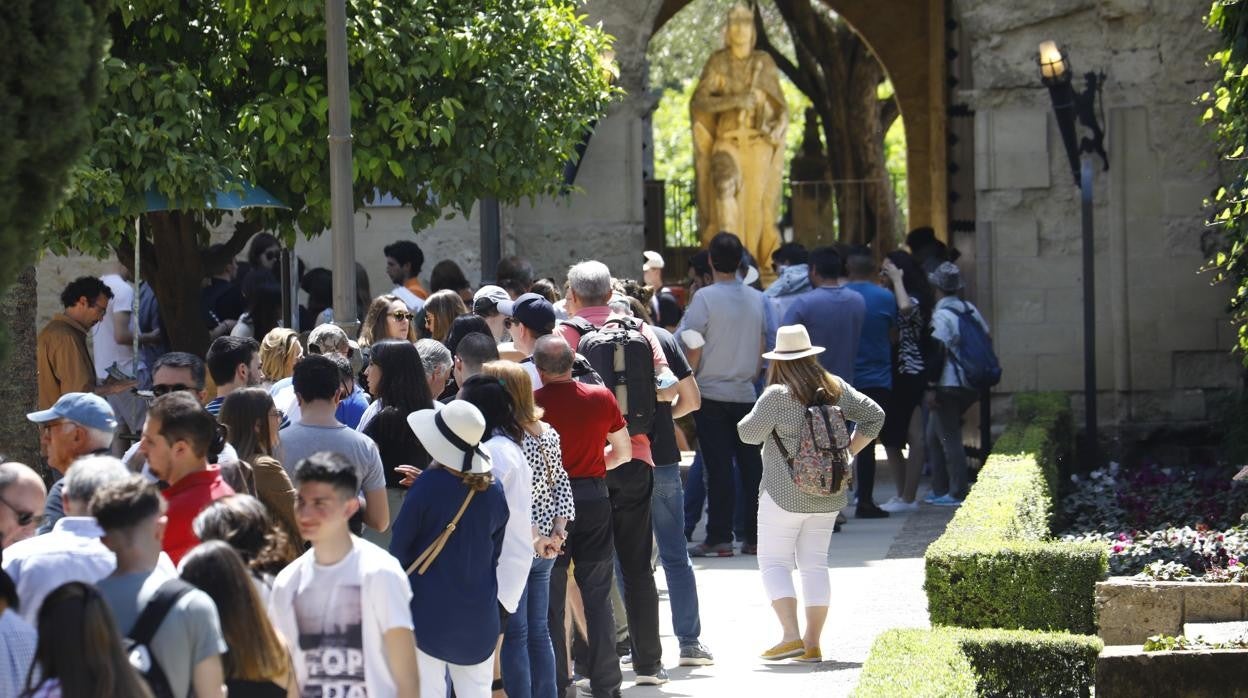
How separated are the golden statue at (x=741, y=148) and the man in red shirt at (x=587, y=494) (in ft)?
40.4

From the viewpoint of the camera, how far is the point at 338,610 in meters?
5.09

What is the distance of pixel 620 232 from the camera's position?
1620cm

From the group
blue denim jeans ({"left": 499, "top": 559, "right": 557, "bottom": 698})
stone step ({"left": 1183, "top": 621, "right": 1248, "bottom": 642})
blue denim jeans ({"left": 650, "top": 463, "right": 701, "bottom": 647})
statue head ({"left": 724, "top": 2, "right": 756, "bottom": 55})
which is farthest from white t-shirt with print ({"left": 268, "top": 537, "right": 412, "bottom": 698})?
statue head ({"left": 724, "top": 2, "right": 756, "bottom": 55})

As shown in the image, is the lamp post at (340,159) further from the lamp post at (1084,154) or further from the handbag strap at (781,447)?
the lamp post at (1084,154)

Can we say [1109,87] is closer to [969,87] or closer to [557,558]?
[969,87]

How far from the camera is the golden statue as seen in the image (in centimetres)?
1986

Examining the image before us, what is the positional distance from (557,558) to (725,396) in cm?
397

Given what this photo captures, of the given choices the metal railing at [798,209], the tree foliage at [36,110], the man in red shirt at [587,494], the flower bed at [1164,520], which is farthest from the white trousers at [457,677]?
the metal railing at [798,209]

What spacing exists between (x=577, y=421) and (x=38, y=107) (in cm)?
314

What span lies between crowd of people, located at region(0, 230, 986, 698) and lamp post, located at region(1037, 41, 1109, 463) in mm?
2763

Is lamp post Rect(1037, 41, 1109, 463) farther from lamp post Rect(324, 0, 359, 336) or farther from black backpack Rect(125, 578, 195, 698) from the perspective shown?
black backpack Rect(125, 578, 195, 698)

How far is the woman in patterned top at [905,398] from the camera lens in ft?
43.9

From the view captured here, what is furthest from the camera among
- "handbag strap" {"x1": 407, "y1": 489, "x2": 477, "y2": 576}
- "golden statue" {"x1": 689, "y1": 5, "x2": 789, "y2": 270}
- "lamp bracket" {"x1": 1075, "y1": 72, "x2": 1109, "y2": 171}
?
"golden statue" {"x1": 689, "y1": 5, "x2": 789, "y2": 270}

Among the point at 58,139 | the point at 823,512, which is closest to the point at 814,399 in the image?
the point at 823,512
